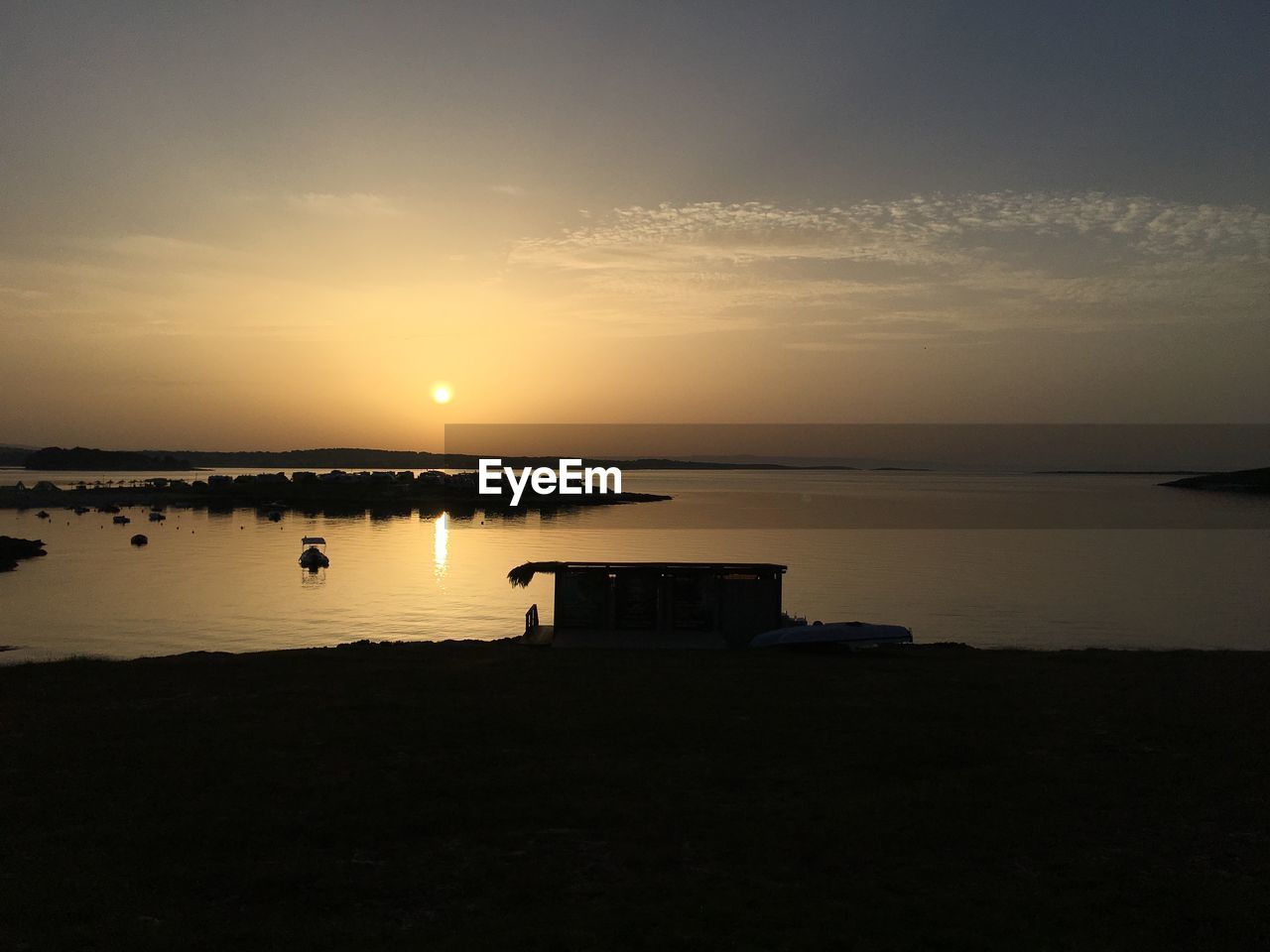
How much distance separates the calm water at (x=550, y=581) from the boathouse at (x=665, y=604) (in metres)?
15.0

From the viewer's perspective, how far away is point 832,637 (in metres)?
25.4

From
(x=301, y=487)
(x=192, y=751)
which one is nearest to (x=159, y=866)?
(x=192, y=751)

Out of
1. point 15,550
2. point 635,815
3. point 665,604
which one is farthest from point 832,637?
point 15,550

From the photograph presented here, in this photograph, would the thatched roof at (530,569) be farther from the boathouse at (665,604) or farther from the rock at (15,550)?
the rock at (15,550)

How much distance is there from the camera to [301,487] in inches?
7466

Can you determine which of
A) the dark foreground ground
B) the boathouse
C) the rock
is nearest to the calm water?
the rock

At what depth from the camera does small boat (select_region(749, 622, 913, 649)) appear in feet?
83.9

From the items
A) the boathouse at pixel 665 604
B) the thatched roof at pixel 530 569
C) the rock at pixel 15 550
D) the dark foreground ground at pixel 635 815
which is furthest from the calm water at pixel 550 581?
the dark foreground ground at pixel 635 815

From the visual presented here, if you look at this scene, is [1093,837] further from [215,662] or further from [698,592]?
[215,662]

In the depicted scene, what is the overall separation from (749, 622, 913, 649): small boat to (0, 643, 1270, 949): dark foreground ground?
217 inches

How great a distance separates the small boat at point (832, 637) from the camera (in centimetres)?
2558

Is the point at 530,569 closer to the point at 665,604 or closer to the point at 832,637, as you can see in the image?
the point at 665,604

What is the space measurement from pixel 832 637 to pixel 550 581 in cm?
3802

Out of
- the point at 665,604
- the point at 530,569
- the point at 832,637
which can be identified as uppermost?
the point at 530,569
